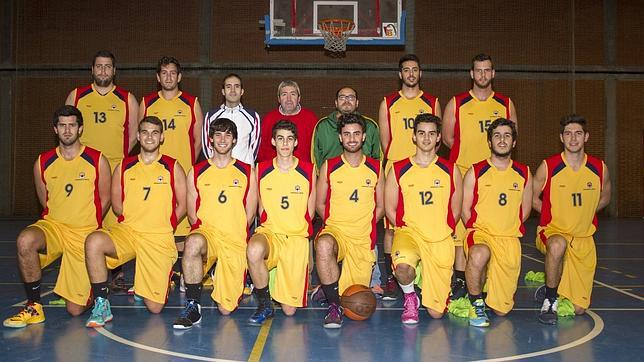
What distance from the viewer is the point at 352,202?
5.13 m

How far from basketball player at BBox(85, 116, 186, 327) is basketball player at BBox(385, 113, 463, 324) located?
1.80 metres

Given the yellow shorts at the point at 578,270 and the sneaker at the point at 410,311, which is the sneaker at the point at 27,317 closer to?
the sneaker at the point at 410,311

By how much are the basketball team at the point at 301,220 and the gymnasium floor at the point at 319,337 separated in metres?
0.15

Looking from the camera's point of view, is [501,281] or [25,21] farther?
[25,21]

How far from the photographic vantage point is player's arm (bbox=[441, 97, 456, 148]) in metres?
6.03

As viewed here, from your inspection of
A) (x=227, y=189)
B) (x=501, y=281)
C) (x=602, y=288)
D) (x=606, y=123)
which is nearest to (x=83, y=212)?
(x=227, y=189)

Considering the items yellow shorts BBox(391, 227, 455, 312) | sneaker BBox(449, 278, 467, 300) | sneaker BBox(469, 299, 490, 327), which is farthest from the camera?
sneaker BBox(449, 278, 467, 300)

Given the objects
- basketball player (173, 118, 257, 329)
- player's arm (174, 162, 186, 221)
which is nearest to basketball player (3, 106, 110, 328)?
player's arm (174, 162, 186, 221)

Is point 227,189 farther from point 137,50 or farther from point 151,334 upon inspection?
point 137,50

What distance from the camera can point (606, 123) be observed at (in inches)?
584

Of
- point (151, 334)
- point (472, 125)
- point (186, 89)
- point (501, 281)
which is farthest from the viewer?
point (186, 89)

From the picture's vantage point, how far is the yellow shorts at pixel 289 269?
4895mm

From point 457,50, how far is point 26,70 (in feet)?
33.0

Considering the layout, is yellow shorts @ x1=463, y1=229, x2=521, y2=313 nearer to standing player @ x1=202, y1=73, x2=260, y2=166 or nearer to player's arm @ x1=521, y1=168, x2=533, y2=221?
player's arm @ x1=521, y1=168, x2=533, y2=221
